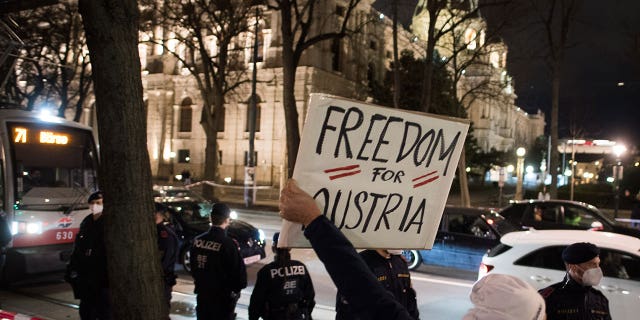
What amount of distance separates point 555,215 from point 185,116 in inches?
1779

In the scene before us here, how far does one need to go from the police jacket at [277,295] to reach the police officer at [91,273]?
1.87 metres

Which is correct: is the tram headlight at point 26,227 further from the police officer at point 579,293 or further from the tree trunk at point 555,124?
the tree trunk at point 555,124

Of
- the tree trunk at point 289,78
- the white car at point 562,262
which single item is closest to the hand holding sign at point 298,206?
the white car at point 562,262

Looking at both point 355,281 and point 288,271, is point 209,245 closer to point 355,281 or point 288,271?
point 288,271

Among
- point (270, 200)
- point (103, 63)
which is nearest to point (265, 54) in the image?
point (270, 200)

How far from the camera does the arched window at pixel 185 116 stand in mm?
54188

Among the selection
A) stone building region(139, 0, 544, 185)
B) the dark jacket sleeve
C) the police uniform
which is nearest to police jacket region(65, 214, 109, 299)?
the police uniform

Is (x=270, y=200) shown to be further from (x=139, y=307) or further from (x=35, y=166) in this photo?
(x=139, y=307)

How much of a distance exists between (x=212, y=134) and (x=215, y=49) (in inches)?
774

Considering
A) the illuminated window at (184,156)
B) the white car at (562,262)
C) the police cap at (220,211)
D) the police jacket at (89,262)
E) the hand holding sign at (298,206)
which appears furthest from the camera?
the illuminated window at (184,156)

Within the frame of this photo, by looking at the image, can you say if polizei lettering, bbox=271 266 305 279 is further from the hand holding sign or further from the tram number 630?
the tram number 630

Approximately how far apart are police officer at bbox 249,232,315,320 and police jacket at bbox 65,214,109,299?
72.7 inches

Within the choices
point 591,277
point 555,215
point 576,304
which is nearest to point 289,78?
point 555,215

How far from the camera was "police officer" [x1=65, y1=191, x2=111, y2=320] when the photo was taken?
5875 mm
